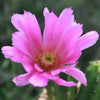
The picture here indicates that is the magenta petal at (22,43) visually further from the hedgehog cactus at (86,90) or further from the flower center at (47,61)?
the hedgehog cactus at (86,90)

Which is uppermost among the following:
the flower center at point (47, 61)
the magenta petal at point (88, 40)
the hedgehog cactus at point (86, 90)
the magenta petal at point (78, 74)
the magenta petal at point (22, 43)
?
the magenta petal at point (22, 43)

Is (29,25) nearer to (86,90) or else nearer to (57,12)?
(86,90)

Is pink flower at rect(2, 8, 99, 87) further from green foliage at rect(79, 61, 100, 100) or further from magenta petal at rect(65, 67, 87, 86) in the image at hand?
green foliage at rect(79, 61, 100, 100)

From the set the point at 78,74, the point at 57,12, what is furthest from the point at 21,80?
the point at 57,12

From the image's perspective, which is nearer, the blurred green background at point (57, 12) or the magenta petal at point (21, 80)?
the magenta petal at point (21, 80)

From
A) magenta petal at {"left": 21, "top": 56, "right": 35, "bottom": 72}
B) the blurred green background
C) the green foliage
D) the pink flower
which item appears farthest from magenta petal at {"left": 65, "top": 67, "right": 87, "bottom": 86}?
the blurred green background

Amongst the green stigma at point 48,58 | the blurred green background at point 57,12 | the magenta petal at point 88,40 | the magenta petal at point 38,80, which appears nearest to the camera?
the magenta petal at point 38,80

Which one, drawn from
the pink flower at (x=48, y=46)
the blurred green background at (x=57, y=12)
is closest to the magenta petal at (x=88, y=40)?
the pink flower at (x=48, y=46)

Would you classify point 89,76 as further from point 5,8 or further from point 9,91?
point 5,8

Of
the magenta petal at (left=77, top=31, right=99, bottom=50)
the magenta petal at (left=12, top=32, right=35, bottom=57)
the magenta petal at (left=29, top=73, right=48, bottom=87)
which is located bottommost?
the magenta petal at (left=29, top=73, right=48, bottom=87)
